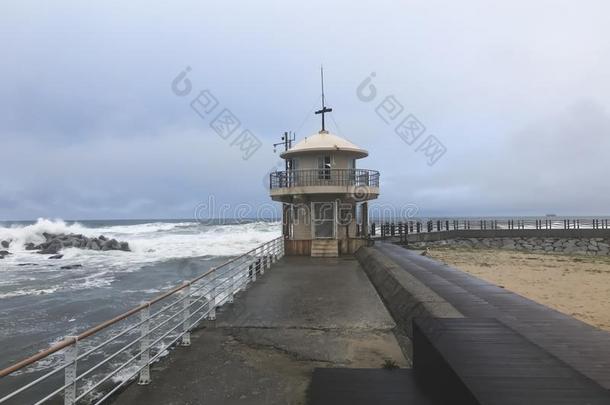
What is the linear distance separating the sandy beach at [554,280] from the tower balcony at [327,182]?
6033 mm

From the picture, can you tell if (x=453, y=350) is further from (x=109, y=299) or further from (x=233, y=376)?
(x=109, y=299)

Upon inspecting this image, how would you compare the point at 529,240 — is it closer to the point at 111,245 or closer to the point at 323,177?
the point at 323,177

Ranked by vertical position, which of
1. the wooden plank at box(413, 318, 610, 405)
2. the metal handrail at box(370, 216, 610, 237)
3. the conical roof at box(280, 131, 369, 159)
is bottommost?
the wooden plank at box(413, 318, 610, 405)

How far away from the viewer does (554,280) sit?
55.7 ft

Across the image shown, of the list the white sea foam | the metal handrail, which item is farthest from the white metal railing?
the metal handrail

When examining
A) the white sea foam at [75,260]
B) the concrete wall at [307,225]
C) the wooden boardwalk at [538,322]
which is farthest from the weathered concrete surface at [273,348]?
the white sea foam at [75,260]

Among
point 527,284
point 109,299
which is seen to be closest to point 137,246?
point 109,299

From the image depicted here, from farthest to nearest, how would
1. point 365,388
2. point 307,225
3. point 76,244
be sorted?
point 76,244, point 307,225, point 365,388

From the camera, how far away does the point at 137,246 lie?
147 ft

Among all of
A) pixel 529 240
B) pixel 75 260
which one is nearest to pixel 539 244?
pixel 529 240

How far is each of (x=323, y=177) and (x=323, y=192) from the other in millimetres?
1258

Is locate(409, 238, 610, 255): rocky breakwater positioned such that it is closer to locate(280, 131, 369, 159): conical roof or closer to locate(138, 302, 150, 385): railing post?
locate(280, 131, 369, 159): conical roof

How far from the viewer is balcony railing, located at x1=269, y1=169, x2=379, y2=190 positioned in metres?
20.4

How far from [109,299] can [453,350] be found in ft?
53.7
